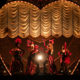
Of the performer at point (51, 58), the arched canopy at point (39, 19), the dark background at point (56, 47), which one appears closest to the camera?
the performer at point (51, 58)

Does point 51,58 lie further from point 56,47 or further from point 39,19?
point 39,19

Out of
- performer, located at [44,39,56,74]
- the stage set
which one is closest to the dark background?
the stage set

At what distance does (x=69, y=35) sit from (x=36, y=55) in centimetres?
196

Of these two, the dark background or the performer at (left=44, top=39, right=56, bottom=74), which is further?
the dark background

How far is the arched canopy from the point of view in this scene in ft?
36.8

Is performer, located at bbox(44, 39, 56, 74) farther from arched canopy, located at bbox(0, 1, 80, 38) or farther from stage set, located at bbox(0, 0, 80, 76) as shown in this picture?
arched canopy, located at bbox(0, 1, 80, 38)

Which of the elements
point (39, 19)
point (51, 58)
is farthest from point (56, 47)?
point (39, 19)

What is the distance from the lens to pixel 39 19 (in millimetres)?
11375

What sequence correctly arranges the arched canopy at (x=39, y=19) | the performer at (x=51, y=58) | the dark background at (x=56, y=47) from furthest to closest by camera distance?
the dark background at (x=56, y=47) → the arched canopy at (x=39, y=19) → the performer at (x=51, y=58)

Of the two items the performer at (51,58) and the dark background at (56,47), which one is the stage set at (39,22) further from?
the dark background at (56,47)

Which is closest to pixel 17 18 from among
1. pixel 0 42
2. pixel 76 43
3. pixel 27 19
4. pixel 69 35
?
pixel 27 19

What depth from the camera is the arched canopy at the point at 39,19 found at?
11.2 meters

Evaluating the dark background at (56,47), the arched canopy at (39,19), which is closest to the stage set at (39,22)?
the arched canopy at (39,19)

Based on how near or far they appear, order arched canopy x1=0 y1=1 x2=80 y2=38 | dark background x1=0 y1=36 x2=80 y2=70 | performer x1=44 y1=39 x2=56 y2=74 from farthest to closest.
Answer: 1. dark background x1=0 y1=36 x2=80 y2=70
2. arched canopy x1=0 y1=1 x2=80 y2=38
3. performer x1=44 y1=39 x2=56 y2=74
